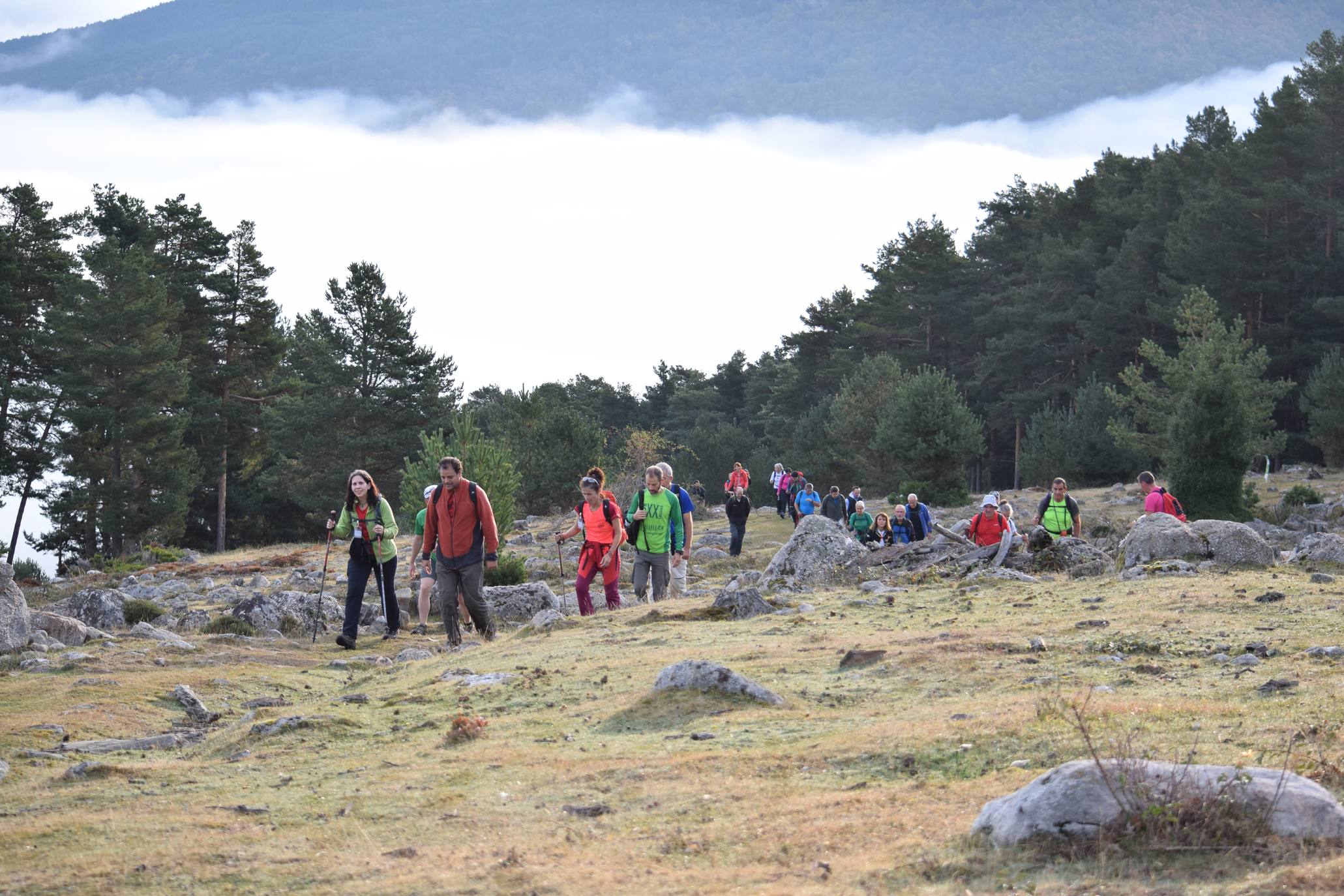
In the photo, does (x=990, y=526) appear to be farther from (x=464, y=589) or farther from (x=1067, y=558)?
(x=464, y=589)

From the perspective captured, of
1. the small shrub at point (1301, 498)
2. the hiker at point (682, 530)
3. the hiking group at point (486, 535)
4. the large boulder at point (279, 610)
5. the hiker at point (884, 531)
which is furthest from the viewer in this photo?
the small shrub at point (1301, 498)

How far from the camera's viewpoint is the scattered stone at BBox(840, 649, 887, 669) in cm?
939

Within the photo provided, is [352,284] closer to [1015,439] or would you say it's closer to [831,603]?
[1015,439]

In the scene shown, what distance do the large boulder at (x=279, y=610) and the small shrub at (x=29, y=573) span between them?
57.8 feet

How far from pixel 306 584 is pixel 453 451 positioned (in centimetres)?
507

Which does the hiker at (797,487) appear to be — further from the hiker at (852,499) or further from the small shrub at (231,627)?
the small shrub at (231,627)

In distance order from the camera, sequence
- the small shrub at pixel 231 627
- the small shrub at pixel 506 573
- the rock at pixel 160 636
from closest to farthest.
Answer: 1. the rock at pixel 160 636
2. the small shrub at pixel 231 627
3. the small shrub at pixel 506 573

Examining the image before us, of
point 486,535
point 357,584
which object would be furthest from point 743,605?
point 357,584

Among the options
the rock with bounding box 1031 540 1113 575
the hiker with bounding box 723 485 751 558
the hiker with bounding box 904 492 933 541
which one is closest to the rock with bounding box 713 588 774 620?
the rock with bounding box 1031 540 1113 575

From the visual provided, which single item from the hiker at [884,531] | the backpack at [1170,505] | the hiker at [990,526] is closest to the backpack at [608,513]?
the hiker at [990,526]

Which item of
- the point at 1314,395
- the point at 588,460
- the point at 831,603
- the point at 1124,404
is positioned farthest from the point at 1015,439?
the point at 831,603

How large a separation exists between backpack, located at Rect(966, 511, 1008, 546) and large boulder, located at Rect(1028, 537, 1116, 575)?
39 cm

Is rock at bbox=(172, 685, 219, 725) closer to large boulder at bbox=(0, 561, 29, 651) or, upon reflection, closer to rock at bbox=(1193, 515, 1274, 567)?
large boulder at bbox=(0, 561, 29, 651)

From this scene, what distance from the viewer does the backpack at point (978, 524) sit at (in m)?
17.0
